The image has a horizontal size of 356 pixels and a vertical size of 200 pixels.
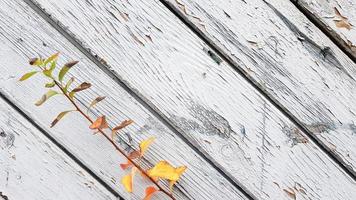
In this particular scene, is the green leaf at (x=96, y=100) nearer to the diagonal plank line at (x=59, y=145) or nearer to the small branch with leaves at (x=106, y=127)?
the small branch with leaves at (x=106, y=127)

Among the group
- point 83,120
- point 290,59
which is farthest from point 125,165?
point 290,59

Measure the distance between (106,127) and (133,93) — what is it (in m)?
0.10

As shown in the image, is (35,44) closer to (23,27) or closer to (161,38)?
(23,27)

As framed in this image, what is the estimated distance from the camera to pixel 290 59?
145 centimetres

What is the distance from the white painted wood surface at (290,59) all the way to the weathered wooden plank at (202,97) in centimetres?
3

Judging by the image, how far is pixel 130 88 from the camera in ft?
4.68

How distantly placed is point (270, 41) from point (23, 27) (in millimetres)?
550

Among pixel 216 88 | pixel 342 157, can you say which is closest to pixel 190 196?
pixel 216 88

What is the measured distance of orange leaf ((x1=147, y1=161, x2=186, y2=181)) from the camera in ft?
4.52

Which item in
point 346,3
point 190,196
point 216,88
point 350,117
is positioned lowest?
point 190,196

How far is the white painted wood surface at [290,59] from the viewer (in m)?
1.43

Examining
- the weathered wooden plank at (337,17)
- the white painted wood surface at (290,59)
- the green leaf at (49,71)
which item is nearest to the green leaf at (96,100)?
the green leaf at (49,71)

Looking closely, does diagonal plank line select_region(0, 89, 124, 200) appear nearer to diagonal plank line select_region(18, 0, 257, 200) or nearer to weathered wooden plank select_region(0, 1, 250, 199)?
weathered wooden plank select_region(0, 1, 250, 199)

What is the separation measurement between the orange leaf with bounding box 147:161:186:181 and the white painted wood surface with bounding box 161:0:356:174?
267 millimetres
